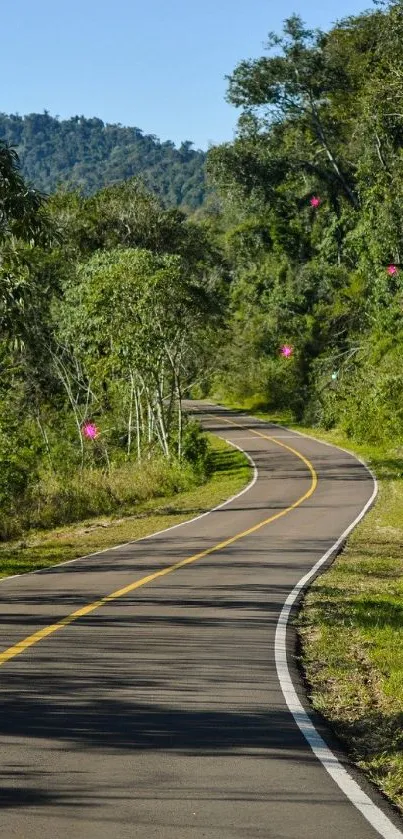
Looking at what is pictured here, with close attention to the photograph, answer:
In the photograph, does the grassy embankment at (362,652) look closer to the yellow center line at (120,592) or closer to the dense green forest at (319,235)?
the yellow center line at (120,592)

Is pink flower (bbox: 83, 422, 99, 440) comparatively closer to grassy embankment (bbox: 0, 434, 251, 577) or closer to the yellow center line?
grassy embankment (bbox: 0, 434, 251, 577)

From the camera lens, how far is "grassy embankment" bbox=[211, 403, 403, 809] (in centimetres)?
825

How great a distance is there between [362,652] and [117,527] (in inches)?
682

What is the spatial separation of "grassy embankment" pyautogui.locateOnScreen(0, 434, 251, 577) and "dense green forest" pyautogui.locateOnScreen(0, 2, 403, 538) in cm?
103

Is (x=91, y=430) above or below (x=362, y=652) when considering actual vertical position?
above

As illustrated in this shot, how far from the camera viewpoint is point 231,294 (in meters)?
91.5

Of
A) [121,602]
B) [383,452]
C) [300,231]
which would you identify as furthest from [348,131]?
[121,602]

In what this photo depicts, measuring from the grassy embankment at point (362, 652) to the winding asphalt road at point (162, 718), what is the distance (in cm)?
26

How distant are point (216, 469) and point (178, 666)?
3749cm

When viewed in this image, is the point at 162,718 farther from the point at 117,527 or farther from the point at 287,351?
the point at 287,351

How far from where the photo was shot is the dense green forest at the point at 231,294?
36.5 metres

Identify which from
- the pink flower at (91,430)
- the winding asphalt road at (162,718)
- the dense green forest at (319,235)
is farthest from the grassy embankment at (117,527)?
the dense green forest at (319,235)

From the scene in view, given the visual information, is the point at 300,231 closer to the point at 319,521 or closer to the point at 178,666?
the point at 319,521

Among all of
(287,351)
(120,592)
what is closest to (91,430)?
(120,592)
